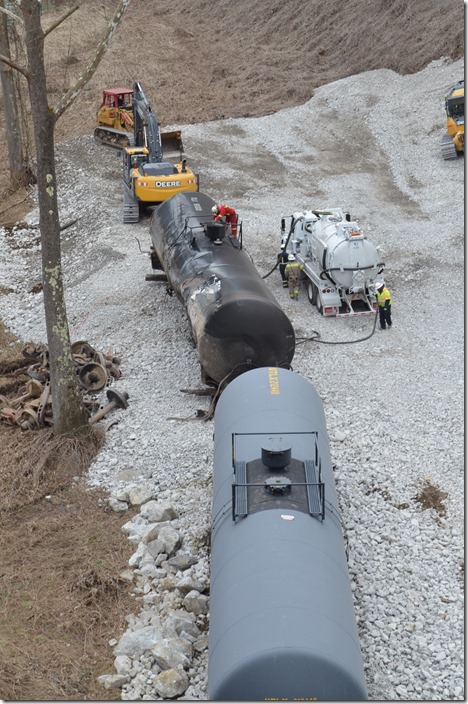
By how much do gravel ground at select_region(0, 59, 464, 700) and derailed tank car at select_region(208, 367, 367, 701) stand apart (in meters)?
1.90

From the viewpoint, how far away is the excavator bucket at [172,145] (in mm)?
28922

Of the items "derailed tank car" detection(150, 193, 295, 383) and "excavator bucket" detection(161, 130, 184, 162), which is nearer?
"derailed tank car" detection(150, 193, 295, 383)

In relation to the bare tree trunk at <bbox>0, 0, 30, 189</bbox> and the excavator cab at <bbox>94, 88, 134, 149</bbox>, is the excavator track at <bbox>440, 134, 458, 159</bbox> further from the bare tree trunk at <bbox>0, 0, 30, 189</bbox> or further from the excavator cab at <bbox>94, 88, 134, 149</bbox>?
the bare tree trunk at <bbox>0, 0, 30, 189</bbox>

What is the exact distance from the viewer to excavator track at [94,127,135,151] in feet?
105

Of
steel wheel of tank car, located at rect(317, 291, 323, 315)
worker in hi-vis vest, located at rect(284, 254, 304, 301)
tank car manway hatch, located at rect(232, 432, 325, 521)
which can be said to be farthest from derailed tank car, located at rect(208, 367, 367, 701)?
worker in hi-vis vest, located at rect(284, 254, 304, 301)

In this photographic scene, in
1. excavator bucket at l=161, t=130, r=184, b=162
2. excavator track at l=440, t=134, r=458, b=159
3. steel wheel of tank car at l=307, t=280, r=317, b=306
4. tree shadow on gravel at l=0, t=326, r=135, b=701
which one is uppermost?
excavator bucket at l=161, t=130, r=184, b=162

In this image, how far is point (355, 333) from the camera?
60.6ft

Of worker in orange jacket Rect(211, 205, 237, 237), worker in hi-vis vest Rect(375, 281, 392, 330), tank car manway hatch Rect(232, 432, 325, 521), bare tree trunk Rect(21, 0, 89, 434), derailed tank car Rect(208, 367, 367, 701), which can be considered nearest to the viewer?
derailed tank car Rect(208, 367, 367, 701)

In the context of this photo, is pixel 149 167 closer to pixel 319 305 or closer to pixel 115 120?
pixel 319 305

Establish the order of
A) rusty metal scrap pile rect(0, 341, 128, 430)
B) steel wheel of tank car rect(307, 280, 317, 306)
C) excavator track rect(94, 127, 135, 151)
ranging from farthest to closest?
excavator track rect(94, 127, 135, 151)
steel wheel of tank car rect(307, 280, 317, 306)
rusty metal scrap pile rect(0, 341, 128, 430)

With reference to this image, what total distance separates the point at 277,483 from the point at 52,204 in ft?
22.7

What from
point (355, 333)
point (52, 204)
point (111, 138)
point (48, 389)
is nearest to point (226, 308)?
point (52, 204)

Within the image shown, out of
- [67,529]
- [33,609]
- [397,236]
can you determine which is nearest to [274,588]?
[33,609]

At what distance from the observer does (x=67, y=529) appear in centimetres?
1259
